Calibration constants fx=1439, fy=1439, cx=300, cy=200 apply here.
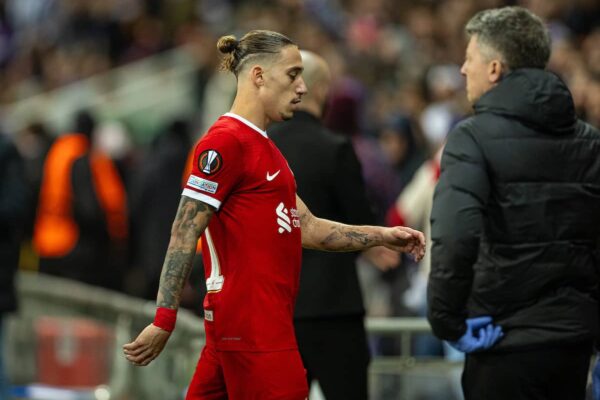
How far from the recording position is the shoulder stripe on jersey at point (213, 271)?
5.28m

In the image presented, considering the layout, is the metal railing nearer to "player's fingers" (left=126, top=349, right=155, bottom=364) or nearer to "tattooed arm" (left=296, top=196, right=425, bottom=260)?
"tattooed arm" (left=296, top=196, right=425, bottom=260)

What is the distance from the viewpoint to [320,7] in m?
17.9

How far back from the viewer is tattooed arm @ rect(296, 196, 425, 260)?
5656mm

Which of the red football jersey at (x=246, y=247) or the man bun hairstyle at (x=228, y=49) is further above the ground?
the man bun hairstyle at (x=228, y=49)

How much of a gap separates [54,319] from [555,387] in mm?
6131

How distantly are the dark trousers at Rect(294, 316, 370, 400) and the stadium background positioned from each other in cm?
76

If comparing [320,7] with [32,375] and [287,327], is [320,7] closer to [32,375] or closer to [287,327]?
[32,375]

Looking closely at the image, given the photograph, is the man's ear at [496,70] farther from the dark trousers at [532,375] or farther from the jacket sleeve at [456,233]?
the dark trousers at [532,375]

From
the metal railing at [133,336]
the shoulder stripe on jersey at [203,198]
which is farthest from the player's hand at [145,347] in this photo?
the metal railing at [133,336]

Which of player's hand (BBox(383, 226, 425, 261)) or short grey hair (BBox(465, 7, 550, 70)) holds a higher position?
short grey hair (BBox(465, 7, 550, 70))

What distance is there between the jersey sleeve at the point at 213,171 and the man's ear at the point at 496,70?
1.41 metres

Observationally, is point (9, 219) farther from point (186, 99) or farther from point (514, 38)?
point (186, 99)

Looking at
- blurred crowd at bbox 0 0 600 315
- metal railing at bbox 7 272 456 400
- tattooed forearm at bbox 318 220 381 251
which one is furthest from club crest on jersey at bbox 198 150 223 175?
metal railing at bbox 7 272 456 400

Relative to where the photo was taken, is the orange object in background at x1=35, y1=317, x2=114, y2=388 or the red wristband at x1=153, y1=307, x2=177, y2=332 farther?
the orange object in background at x1=35, y1=317, x2=114, y2=388
